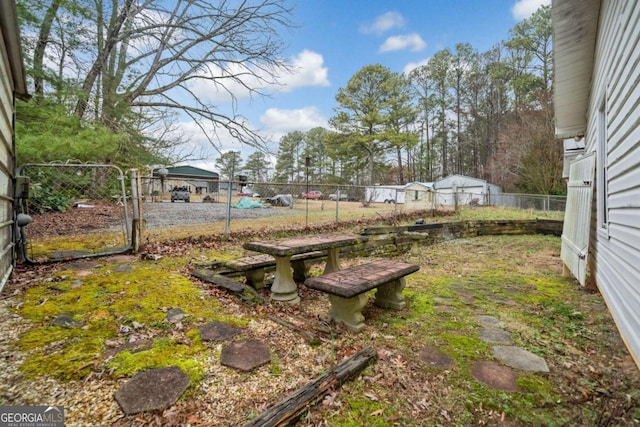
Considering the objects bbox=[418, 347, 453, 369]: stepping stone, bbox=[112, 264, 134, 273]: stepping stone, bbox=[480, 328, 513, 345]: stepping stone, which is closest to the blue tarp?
bbox=[112, 264, 134, 273]: stepping stone

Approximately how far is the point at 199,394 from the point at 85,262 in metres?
3.19

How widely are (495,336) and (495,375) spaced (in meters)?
0.68

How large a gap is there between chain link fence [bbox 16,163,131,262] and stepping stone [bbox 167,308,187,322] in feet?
6.36

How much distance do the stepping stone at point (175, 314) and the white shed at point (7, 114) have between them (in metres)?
1.56

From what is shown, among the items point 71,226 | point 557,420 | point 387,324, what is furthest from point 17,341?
point 71,226

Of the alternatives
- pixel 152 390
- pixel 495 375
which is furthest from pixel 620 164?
pixel 152 390

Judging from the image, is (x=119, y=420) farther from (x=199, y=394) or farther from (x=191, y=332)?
(x=191, y=332)

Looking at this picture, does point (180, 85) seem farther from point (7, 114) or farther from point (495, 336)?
point (495, 336)

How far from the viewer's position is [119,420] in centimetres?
132

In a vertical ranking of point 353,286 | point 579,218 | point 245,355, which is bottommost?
point 245,355

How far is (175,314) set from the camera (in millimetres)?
2436

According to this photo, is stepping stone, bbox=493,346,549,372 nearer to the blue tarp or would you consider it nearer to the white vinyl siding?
the white vinyl siding

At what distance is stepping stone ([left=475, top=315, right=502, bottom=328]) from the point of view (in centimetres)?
275


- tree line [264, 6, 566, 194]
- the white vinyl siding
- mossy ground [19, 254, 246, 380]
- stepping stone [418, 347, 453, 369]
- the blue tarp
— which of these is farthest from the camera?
tree line [264, 6, 566, 194]
